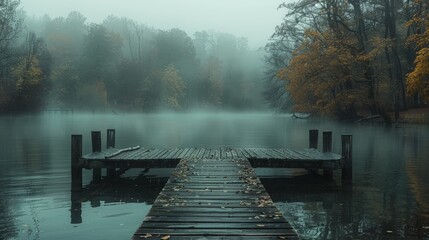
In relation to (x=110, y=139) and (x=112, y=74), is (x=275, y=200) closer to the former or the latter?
(x=110, y=139)

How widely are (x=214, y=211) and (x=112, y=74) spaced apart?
264 ft

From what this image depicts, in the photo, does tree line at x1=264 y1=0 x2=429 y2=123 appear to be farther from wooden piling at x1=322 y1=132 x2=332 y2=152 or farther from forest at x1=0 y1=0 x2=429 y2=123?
wooden piling at x1=322 y1=132 x2=332 y2=152

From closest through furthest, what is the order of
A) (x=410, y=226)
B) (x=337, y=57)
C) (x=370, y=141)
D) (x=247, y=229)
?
(x=247, y=229) < (x=410, y=226) < (x=370, y=141) < (x=337, y=57)

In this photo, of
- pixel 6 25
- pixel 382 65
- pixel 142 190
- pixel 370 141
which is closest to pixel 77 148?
pixel 142 190

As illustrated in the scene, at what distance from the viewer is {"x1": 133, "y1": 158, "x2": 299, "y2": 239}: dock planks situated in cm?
553

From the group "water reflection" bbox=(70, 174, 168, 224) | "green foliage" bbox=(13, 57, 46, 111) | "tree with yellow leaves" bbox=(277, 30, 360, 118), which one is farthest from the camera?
"green foliage" bbox=(13, 57, 46, 111)

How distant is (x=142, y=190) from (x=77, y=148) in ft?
7.69

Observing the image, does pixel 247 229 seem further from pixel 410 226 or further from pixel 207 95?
pixel 207 95

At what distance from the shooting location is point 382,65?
44.7 meters

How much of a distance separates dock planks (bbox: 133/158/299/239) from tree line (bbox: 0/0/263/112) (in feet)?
181

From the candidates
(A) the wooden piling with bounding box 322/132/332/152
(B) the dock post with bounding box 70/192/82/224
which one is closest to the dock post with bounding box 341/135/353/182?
(A) the wooden piling with bounding box 322/132/332/152

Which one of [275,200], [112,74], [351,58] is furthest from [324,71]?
[112,74]

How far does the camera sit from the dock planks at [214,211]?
18.1 ft

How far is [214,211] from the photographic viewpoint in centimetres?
673
